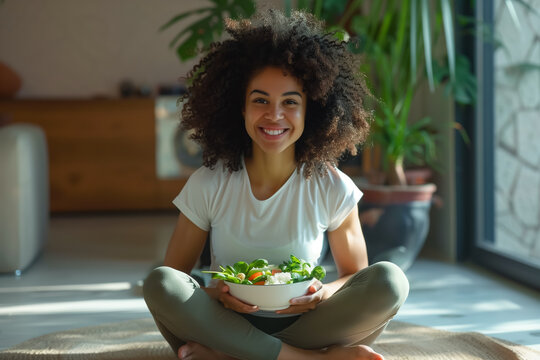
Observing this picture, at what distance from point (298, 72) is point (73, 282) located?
5.24 feet

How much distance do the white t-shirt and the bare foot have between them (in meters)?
0.23

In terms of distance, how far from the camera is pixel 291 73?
153 cm

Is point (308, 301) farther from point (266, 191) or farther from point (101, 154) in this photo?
point (101, 154)

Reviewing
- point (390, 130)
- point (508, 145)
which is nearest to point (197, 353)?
point (390, 130)

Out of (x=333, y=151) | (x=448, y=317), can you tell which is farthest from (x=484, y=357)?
(x=333, y=151)

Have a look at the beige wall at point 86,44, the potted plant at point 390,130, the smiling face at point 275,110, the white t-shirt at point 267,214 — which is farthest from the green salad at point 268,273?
the beige wall at point 86,44

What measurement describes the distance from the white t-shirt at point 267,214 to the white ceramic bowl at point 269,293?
21 centimetres

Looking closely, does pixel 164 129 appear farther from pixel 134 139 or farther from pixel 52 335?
pixel 52 335

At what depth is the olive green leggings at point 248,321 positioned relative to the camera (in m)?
1.38

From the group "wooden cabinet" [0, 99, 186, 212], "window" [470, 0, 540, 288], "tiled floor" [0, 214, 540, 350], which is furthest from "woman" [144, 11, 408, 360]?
"wooden cabinet" [0, 99, 186, 212]

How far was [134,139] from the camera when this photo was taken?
15.4 ft

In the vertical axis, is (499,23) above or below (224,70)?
above

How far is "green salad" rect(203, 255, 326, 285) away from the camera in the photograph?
132cm

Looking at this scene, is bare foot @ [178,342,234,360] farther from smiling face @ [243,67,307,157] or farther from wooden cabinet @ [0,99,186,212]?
wooden cabinet @ [0,99,186,212]
